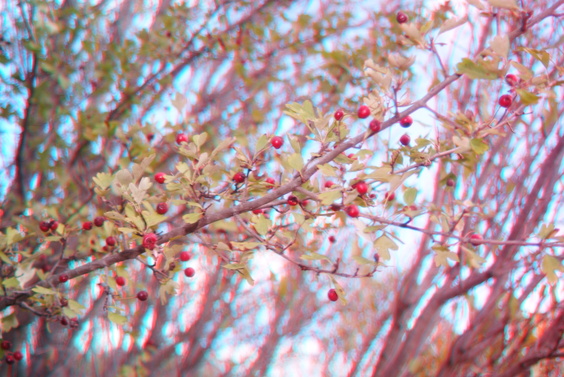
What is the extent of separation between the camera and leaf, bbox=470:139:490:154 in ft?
3.51

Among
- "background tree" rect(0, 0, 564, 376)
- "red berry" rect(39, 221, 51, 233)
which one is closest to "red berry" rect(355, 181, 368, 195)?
"background tree" rect(0, 0, 564, 376)

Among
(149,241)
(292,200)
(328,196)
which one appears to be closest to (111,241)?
(149,241)

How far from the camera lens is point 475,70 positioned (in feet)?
3.44

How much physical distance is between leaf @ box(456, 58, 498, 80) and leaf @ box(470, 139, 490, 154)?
14cm

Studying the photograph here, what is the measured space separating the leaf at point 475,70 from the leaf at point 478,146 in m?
0.14

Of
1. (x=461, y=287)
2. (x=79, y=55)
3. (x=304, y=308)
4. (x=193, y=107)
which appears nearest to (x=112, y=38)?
(x=79, y=55)

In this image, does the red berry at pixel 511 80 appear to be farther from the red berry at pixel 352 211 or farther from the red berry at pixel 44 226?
the red berry at pixel 44 226

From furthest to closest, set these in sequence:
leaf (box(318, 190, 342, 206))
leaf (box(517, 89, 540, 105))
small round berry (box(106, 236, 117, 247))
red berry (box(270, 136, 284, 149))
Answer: small round berry (box(106, 236, 117, 247)), red berry (box(270, 136, 284, 149)), leaf (box(318, 190, 342, 206)), leaf (box(517, 89, 540, 105))

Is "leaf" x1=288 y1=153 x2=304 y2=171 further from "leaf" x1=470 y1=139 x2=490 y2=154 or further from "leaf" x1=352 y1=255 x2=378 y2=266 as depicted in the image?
"leaf" x1=470 y1=139 x2=490 y2=154

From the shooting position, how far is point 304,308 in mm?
5055

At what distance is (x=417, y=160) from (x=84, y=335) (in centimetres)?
283

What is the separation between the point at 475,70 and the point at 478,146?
0.16 m

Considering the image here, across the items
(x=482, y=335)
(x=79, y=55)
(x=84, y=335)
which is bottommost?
(x=482, y=335)

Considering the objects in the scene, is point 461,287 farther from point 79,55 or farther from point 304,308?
point 304,308
